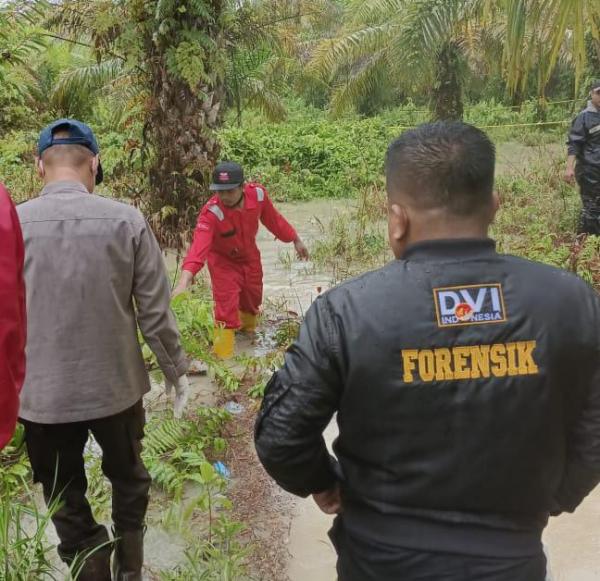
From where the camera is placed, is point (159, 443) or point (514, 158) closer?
point (159, 443)

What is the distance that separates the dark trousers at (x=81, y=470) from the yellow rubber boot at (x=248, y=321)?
3.31 metres

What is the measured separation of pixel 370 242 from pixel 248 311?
298cm

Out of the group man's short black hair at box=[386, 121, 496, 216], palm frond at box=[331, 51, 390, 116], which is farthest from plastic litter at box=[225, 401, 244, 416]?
palm frond at box=[331, 51, 390, 116]

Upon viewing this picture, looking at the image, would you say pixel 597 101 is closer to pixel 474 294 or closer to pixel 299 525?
pixel 299 525

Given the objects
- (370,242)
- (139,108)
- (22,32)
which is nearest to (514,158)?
(370,242)

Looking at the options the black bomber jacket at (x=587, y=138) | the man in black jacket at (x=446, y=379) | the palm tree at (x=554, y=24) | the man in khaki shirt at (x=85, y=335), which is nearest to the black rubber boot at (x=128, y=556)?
the man in khaki shirt at (x=85, y=335)

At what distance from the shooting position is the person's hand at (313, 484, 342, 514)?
67.6 inches

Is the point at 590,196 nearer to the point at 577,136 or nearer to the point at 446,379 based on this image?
the point at 577,136

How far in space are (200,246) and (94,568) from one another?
8.70ft

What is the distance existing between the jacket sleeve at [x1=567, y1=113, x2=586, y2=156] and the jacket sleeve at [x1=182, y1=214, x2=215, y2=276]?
4230 mm

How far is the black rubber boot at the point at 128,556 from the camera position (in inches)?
113

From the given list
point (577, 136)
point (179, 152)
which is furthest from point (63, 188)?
point (577, 136)

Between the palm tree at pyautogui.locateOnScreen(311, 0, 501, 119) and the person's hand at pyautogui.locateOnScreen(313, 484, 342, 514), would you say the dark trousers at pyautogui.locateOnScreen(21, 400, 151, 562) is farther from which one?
the palm tree at pyautogui.locateOnScreen(311, 0, 501, 119)

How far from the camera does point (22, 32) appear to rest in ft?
26.7
